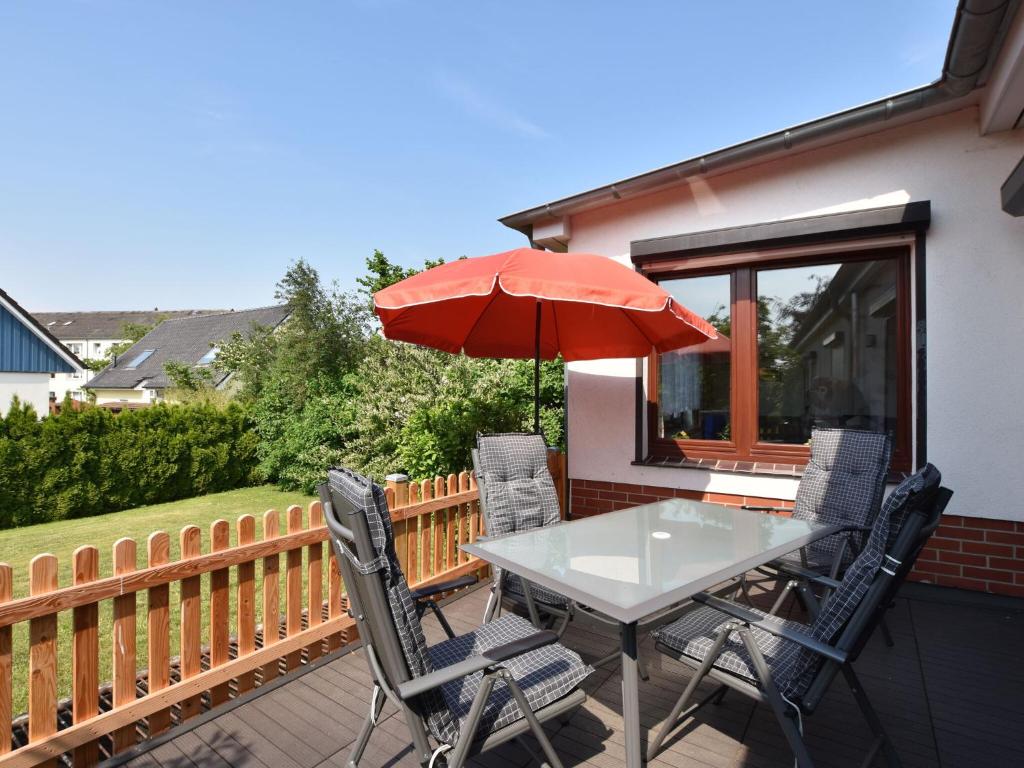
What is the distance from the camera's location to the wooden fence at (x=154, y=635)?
79.9 inches

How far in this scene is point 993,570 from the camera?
387 centimetres

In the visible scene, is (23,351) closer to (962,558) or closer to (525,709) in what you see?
(525,709)

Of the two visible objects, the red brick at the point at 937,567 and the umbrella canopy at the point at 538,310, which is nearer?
the umbrella canopy at the point at 538,310

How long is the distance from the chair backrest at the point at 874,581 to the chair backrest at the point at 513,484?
6.10ft

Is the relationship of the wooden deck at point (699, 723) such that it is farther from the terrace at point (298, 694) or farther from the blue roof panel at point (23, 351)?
the blue roof panel at point (23, 351)

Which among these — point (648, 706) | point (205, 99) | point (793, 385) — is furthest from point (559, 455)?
point (205, 99)

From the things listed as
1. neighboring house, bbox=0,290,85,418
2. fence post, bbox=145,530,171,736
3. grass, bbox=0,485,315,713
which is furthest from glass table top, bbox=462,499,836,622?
neighboring house, bbox=0,290,85,418

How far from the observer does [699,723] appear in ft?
7.99

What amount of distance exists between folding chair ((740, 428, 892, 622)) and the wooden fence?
2.63 meters

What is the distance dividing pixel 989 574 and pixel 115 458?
11.7 meters

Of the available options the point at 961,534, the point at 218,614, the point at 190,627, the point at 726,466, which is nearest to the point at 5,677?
the point at 190,627

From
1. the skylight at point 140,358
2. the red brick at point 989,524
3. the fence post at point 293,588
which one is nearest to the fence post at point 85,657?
the fence post at point 293,588

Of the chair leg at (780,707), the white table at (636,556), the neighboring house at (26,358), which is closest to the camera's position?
the chair leg at (780,707)

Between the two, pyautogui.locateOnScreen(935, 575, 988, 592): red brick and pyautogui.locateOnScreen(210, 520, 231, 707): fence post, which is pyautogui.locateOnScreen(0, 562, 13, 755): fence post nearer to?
pyautogui.locateOnScreen(210, 520, 231, 707): fence post
